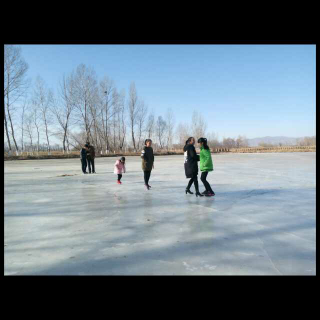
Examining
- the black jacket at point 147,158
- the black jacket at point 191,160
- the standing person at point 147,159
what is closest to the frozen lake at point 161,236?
the black jacket at point 191,160

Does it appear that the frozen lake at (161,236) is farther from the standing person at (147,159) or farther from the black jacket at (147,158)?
the black jacket at (147,158)

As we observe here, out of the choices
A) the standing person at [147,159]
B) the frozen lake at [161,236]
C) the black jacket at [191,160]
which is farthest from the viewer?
the standing person at [147,159]

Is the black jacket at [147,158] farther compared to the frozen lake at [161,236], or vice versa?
the black jacket at [147,158]

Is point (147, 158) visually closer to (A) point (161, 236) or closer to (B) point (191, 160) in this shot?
(B) point (191, 160)

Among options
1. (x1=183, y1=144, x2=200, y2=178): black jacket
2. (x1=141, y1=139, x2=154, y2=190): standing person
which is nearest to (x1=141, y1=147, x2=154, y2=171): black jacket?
(x1=141, y1=139, x2=154, y2=190): standing person

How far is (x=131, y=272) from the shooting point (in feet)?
6.66

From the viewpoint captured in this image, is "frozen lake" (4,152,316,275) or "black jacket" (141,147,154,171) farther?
"black jacket" (141,147,154,171)

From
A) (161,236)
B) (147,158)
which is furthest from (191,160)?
(161,236)

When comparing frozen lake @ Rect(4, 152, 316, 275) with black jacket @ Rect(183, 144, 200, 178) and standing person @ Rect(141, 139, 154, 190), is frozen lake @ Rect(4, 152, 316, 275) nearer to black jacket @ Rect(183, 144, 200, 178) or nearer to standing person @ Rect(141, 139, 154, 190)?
black jacket @ Rect(183, 144, 200, 178)
